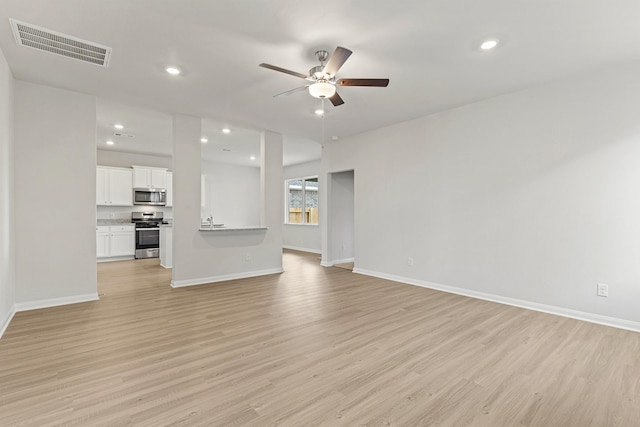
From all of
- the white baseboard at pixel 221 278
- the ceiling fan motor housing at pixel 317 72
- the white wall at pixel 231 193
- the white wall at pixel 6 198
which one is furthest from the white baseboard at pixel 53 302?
the white wall at pixel 231 193

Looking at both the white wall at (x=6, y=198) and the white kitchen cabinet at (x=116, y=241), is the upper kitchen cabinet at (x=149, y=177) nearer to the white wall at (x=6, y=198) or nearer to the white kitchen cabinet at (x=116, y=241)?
the white kitchen cabinet at (x=116, y=241)

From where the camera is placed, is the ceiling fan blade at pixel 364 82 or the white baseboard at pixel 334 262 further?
the white baseboard at pixel 334 262

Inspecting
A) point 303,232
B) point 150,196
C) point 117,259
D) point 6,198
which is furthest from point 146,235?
point 6,198

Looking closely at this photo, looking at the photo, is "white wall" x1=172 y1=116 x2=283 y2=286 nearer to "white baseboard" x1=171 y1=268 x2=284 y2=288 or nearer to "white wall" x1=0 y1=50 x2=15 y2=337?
"white baseboard" x1=171 y1=268 x2=284 y2=288

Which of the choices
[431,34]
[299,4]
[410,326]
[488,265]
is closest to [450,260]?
[488,265]

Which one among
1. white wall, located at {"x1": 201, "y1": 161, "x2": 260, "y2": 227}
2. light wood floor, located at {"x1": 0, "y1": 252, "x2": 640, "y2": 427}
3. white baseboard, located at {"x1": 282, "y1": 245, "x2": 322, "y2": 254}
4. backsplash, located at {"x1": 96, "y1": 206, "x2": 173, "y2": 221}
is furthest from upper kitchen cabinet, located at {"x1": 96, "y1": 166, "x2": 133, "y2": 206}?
white baseboard, located at {"x1": 282, "y1": 245, "x2": 322, "y2": 254}

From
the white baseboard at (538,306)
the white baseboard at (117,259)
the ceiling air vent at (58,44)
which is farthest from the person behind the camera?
the white baseboard at (117,259)

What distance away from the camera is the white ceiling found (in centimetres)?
237

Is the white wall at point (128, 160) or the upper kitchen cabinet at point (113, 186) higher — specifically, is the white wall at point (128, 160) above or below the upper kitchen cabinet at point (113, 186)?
above

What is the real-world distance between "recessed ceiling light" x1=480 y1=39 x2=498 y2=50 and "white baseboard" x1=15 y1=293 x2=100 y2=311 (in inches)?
217

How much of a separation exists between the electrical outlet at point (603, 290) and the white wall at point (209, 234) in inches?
188

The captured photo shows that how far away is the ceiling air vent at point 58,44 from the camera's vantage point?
2.63m

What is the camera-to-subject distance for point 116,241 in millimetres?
7438

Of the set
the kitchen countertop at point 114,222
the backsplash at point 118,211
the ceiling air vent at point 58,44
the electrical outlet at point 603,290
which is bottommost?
the electrical outlet at point 603,290
